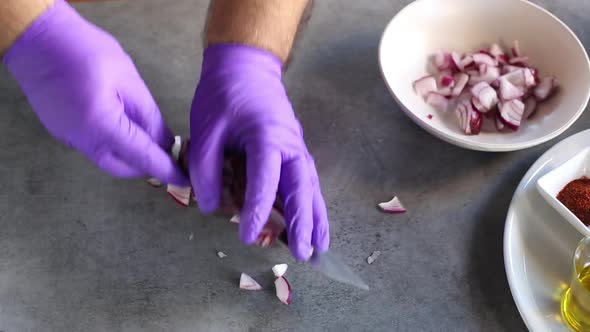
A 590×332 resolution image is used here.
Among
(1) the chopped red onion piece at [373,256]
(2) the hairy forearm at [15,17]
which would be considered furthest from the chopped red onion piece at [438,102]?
(2) the hairy forearm at [15,17]

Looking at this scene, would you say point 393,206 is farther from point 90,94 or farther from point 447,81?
point 90,94

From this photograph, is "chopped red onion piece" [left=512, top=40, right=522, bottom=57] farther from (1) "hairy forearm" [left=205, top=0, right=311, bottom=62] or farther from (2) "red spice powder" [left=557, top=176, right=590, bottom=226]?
(1) "hairy forearm" [left=205, top=0, right=311, bottom=62]

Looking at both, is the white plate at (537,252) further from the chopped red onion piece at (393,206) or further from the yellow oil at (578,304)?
the chopped red onion piece at (393,206)

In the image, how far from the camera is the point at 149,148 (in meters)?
0.77

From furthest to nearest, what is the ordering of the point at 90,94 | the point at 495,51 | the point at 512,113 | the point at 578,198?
1. the point at 495,51
2. the point at 512,113
3. the point at 578,198
4. the point at 90,94

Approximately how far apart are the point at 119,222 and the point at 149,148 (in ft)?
0.64

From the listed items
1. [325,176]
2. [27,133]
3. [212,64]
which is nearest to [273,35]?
[212,64]

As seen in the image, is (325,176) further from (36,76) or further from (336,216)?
(36,76)

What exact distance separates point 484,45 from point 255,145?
61 centimetres

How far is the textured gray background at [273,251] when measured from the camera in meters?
0.82

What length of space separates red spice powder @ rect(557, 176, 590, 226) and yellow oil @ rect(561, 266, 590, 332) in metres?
0.10

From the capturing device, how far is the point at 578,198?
0.86 m

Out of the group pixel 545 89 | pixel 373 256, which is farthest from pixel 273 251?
pixel 545 89

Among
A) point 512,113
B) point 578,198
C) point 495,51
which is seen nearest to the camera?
point 578,198
